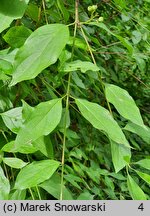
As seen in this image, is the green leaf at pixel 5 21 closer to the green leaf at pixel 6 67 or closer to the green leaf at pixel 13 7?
the green leaf at pixel 13 7

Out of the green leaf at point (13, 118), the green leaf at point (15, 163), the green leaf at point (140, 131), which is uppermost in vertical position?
the green leaf at point (13, 118)

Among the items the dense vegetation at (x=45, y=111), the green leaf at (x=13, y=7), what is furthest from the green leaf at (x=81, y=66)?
the green leaf at (x=13, y=7)

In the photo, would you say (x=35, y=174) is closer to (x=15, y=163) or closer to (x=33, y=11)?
(x=15, y=163)

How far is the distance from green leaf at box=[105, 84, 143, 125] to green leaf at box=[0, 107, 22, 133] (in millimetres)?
164

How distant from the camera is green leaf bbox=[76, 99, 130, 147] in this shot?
57cm

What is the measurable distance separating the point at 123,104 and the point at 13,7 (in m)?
0.23

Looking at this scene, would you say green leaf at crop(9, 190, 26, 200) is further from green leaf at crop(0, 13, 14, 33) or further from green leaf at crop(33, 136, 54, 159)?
green leaf at crop(0, 13, 14, 33)

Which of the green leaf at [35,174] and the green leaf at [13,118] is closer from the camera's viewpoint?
the green leaf at [35,174]

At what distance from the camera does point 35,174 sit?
22.5 inches

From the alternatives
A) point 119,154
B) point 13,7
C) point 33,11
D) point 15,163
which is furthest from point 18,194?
point 33,11

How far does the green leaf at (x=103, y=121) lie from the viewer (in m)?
0.57

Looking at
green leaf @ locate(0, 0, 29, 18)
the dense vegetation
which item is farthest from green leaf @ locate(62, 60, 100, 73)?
green leaf @ locate(0, 0, 29, 18)

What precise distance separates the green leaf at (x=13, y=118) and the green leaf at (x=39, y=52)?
0.44ft

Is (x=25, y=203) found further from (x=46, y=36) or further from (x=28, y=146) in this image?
(x=46, y=36)
